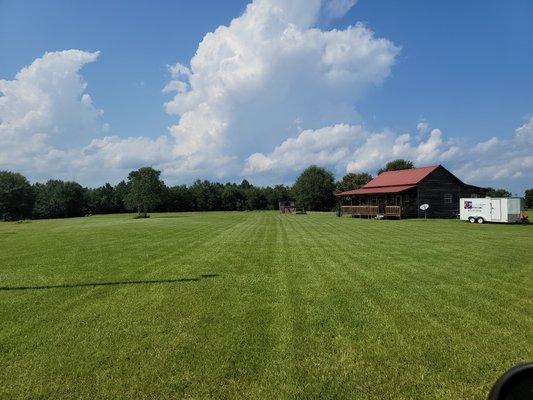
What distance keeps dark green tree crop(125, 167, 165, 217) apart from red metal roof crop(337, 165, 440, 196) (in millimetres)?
34309

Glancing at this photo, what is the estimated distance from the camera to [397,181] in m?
47.2

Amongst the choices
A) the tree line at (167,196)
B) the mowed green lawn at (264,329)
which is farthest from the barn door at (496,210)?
the tree line at (167,196)

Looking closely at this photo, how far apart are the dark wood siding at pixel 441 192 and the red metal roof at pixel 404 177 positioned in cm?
81

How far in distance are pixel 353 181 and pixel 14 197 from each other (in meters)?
78.2

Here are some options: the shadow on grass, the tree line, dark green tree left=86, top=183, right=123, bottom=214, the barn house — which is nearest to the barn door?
the barn house

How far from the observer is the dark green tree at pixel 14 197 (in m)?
83.6

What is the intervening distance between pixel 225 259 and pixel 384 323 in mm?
7354

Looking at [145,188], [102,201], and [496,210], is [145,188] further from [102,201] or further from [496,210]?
[496,210]

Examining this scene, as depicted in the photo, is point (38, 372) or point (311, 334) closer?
point (38, 372)

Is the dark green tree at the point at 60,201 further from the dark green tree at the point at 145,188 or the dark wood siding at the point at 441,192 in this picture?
the dark wood siding at the point at 441,192

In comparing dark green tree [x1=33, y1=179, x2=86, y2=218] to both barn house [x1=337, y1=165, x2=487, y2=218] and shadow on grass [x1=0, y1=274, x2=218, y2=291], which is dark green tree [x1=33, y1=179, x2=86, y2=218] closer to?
barn house [x1=337, y1=165, x2=487, y2=218]

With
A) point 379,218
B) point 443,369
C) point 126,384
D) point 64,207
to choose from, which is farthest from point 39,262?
point 64,207

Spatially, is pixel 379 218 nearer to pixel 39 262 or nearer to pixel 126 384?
pixel 39 262

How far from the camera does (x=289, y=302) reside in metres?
7.43
